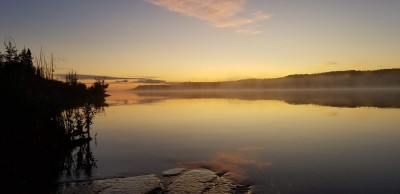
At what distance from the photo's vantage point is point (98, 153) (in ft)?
91.5

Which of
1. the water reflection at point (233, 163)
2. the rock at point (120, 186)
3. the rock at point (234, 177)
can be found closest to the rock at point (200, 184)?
the rock at point (234, 177)

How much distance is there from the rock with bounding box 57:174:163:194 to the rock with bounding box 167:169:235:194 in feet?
3.44

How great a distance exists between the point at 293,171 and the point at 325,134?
17.7 metres

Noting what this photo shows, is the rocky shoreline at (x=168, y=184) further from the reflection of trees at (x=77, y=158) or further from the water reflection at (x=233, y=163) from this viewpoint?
the reflection of trees at (x=77, y=158)

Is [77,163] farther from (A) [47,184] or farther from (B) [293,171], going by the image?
(B) [293,171]

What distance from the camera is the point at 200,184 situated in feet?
58.5

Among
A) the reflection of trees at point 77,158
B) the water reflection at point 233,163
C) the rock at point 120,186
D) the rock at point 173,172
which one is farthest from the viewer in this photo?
the reflection of trees at point 77,158

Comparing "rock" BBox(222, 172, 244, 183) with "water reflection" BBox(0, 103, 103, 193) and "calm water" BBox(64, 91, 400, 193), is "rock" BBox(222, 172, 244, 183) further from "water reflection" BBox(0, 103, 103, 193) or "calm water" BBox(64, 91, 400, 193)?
"water reflection" BBox(0, 103, 103, 193)

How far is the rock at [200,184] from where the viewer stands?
16795mm

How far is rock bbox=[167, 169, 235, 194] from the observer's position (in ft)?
55.1

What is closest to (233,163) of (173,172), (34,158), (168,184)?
(173,172)

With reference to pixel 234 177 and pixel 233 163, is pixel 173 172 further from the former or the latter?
pixel 233 163

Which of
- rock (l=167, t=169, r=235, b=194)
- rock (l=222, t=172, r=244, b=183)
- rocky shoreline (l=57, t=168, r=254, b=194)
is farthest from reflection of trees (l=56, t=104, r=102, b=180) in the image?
rock (l=222, t=172, r=244, b=183)

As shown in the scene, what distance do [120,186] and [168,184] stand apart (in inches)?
110
